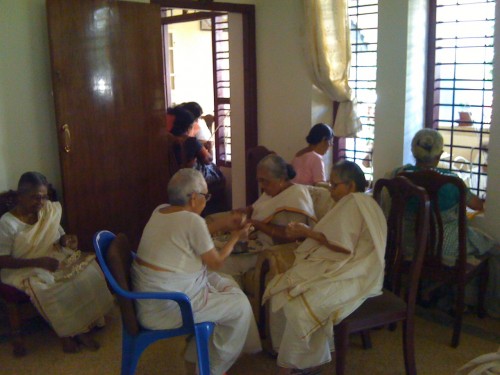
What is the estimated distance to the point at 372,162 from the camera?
Answer: 13.5ft

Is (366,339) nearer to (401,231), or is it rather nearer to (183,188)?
(401,231)

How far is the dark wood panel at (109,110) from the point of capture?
11.9 ft

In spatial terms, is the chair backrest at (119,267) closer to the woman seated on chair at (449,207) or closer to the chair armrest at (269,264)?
the chair armrest at (269,264)

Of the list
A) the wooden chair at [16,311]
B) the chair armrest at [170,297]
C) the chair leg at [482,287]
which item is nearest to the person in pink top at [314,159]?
the chair leg at [482,287]

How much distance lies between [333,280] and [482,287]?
129 cm

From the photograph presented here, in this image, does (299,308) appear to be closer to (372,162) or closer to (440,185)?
(440,185)

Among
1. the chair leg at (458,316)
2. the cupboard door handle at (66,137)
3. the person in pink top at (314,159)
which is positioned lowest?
the chair leg at (458,316)

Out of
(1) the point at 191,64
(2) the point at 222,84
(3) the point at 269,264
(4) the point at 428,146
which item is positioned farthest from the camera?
(1) the point at 191,64

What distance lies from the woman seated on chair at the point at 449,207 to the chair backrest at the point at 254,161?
104 cm

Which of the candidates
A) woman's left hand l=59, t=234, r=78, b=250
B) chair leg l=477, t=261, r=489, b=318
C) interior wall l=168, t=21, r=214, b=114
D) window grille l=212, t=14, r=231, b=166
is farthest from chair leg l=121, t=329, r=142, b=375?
interior wall l=168, t=21, r=214, b=114

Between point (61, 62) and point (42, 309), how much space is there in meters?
1.55

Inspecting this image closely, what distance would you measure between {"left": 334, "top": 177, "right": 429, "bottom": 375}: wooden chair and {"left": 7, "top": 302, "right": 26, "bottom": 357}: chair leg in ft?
5.61

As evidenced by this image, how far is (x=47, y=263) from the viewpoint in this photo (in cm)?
304

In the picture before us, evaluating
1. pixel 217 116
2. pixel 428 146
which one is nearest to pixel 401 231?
pixel 428 146
